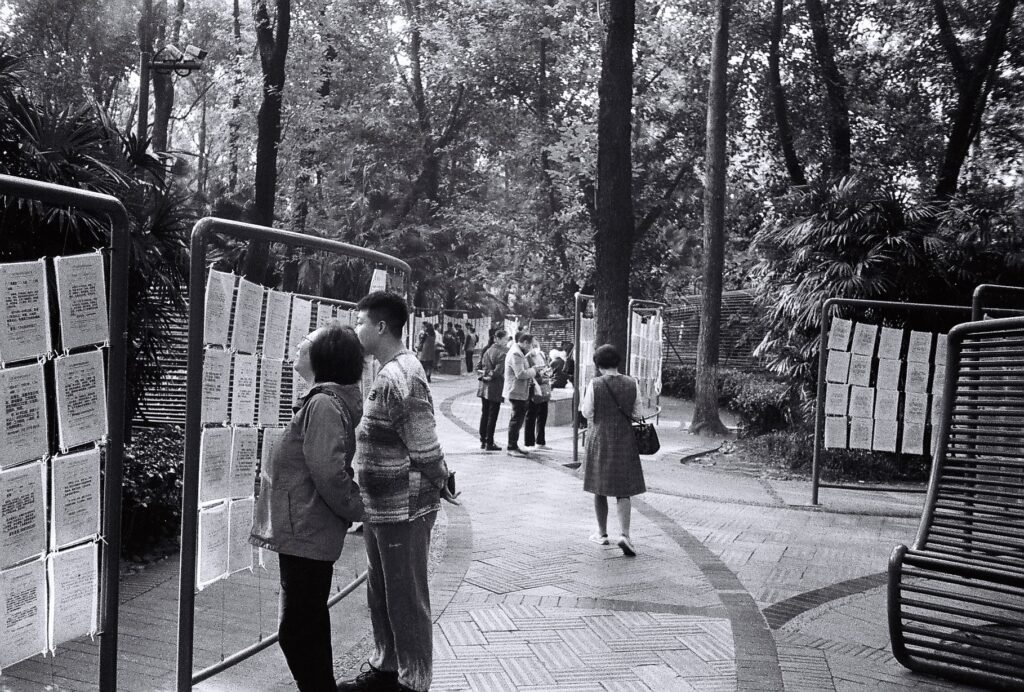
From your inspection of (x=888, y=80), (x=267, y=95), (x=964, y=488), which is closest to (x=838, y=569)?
(x=964, y=488)

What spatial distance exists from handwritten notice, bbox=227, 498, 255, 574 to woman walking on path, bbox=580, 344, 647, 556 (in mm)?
3228

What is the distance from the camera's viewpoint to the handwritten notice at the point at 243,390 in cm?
377

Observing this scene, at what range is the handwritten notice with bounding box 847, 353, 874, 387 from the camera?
900 cm

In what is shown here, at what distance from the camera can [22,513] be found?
2.60 meters

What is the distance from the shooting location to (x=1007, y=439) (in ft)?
15.4

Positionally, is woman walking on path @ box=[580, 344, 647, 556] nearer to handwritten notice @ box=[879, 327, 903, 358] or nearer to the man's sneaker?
the man's sneaker

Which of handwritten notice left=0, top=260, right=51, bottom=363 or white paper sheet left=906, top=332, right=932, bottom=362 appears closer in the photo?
handwritten notice left=0, top=260, right=51, bottom=363

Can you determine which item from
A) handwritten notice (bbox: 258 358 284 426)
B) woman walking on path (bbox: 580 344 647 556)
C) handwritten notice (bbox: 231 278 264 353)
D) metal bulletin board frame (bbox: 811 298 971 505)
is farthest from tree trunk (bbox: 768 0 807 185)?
handwritten notice (bbox: 231 278 264 353)

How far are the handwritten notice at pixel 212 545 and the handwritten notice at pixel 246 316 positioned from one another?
27.2 inches

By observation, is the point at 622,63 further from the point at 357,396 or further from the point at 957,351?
the point at 357,396

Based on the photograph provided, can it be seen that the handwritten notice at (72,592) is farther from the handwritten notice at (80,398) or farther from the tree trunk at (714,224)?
the tree trunk at (714,224)

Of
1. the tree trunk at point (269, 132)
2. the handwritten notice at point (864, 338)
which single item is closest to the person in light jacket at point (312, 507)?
the handwritten notice at point (864, 338)

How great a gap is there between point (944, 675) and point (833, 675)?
1.80 feet

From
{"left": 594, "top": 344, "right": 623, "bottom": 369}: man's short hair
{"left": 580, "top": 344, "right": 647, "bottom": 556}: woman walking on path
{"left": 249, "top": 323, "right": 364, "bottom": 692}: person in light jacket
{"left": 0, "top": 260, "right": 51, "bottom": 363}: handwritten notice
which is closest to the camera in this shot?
{"left": 0, "top": 260, "right": 51, "bottom": 363}: handwritten notice
